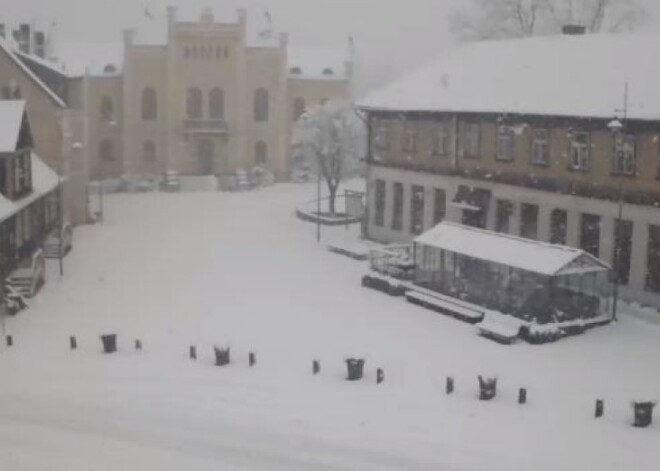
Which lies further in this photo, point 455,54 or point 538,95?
point 455,54

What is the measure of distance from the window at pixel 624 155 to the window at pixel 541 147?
132 inches

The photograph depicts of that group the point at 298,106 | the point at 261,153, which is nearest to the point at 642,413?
the point at 261,153

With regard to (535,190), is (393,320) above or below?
below

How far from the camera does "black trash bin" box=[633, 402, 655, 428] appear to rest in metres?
20.6

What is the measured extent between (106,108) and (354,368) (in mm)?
46643

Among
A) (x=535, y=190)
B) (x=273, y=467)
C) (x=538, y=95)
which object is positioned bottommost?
(x=273, y=467)

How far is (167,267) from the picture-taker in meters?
37.3

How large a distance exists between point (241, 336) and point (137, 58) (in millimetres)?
41434

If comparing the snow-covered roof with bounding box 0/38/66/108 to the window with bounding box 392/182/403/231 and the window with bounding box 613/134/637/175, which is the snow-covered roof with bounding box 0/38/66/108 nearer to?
the window with bounding box 392/182/403/231

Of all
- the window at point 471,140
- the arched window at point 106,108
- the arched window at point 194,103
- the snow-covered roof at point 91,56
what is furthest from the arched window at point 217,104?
the window at point 471,140

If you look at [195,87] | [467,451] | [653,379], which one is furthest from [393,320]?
[195,87]

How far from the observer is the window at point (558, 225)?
3403 centimetres

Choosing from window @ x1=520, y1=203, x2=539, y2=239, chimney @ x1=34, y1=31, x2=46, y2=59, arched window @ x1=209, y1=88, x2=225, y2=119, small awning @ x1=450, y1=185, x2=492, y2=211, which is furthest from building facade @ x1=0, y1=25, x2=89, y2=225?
window @ x1=520, y1=203, x2=539, y2=239

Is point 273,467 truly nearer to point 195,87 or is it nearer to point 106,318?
point 106,318
